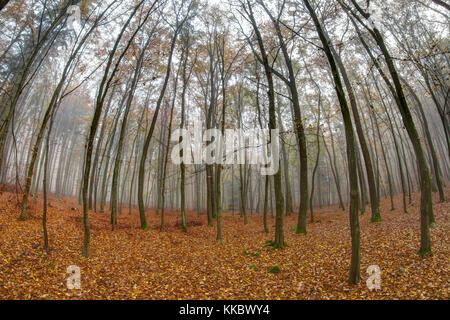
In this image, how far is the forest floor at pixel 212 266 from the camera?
438 centimetres

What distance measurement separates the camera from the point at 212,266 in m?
6.64

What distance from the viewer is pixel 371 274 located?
4.88 meters

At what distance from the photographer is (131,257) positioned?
6965 mm

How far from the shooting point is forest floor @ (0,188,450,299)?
4379 millimetres

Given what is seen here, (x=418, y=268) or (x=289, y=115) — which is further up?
(x=289, y=115)

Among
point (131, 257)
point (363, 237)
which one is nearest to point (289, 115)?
point (363, 237)
